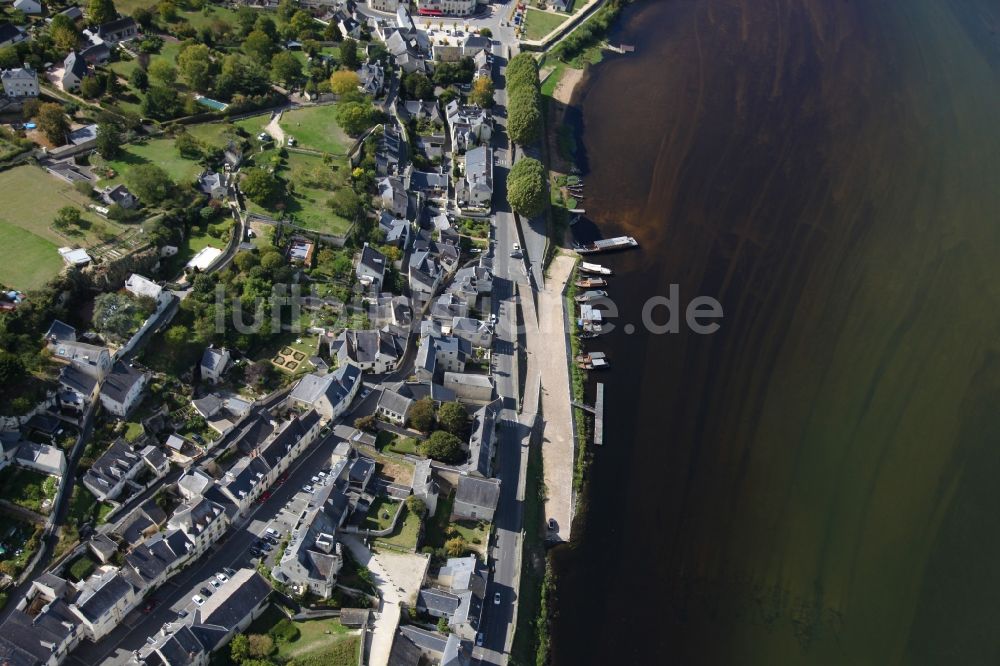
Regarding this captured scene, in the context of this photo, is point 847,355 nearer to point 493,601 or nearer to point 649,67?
point 493,601

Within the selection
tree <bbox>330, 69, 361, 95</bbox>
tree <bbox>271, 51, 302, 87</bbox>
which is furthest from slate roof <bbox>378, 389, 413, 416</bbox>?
tree <bbox>271, 51, 302, 87</bbox>

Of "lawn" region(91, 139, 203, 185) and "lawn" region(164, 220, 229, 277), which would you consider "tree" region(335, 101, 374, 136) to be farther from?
"lawn" region(164, 220, 229, 277)

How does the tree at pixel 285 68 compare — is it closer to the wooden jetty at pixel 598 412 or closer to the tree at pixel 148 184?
the tree at pixel 148 184

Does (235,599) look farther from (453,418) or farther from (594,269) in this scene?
(594,269)

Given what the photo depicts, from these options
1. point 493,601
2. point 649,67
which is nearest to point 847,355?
point 493,601

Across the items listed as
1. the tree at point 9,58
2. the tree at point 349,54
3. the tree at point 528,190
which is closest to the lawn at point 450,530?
the tree at point 528,190

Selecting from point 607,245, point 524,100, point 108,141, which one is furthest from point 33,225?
point 524,100
